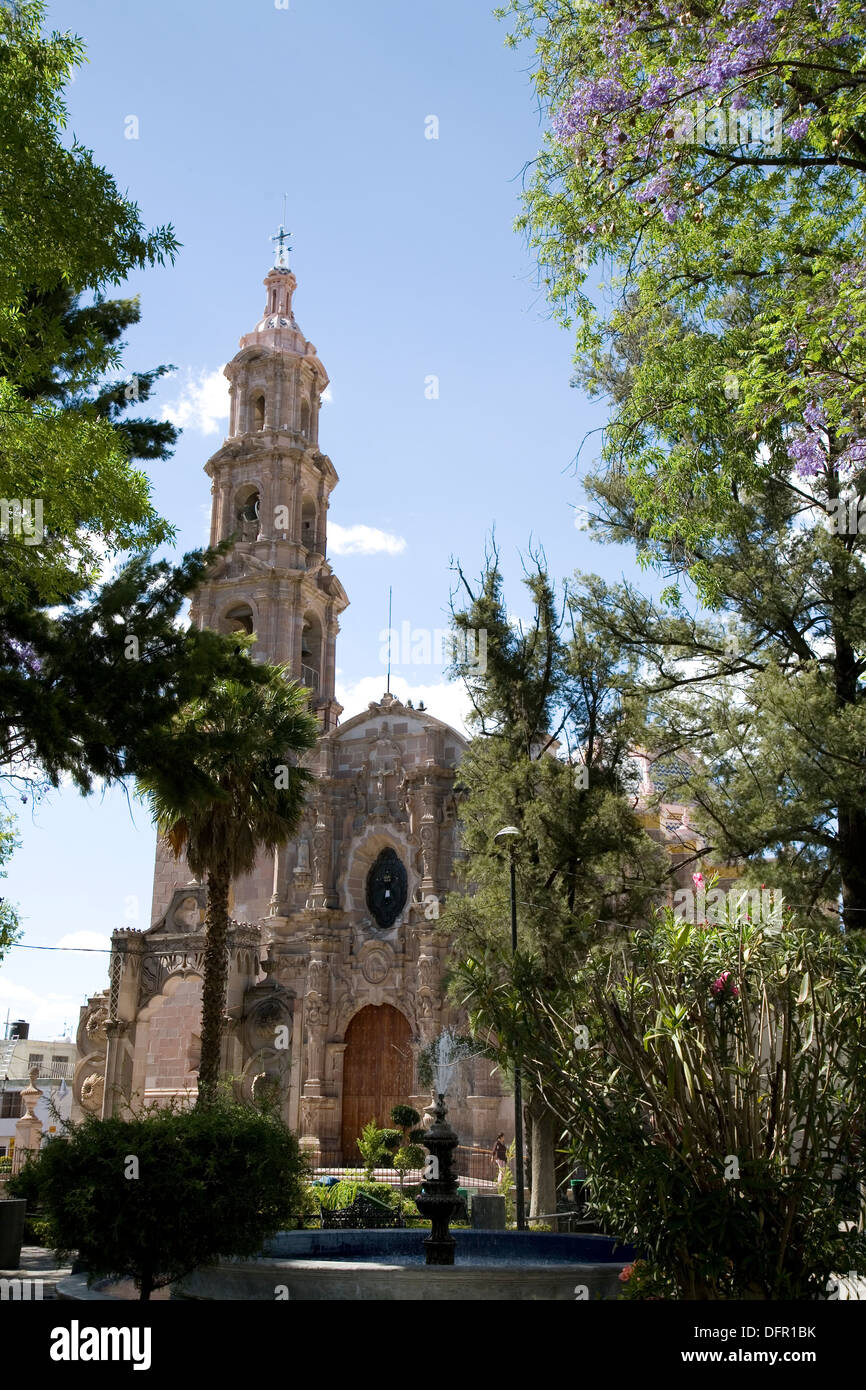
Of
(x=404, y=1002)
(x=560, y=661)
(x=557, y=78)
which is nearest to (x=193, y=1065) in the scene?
(x=404, y=1002)

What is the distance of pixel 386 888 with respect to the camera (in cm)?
3716

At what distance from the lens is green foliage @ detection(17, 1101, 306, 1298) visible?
10.5 metres

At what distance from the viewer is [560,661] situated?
25109mm

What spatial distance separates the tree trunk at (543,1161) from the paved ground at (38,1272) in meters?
8.26

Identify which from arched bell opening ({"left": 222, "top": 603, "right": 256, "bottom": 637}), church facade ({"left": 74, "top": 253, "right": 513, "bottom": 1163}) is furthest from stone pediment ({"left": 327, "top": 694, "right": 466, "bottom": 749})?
arched bell opening ({"left": 222, "top": 603, "right": 256, "bottom": 637})

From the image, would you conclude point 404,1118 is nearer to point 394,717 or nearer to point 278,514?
point 394,717

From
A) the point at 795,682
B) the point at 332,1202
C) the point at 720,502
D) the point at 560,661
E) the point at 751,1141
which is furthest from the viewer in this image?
the point at 560,661

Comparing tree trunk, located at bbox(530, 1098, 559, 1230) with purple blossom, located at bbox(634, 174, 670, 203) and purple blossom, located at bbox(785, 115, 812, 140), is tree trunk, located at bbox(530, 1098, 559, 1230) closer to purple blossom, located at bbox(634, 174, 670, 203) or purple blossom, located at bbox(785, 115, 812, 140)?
purple blossom, located at bbox(634, 174, 670, 203)

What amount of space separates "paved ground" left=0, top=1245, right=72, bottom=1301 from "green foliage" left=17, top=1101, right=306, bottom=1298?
1593mm

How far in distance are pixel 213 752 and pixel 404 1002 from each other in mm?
23042

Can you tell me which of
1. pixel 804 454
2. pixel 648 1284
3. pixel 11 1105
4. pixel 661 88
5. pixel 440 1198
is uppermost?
pixel 661 88

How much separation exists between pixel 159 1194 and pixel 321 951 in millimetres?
25837

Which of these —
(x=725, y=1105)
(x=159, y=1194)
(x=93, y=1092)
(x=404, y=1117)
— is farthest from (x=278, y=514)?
(x=725, y=1105)

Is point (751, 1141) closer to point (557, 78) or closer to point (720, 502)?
point (720, 502)
